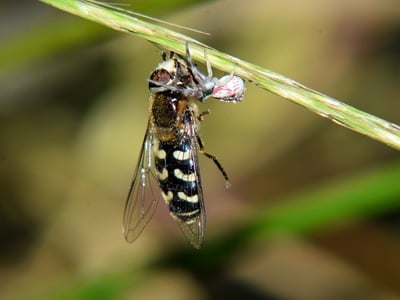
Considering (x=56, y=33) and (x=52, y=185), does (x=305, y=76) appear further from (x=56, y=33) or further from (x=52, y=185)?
(x=56, y=33)

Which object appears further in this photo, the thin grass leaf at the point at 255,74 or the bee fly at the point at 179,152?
the bee fly at the point at 179,152

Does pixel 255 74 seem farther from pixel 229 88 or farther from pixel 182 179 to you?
pixel 182 179

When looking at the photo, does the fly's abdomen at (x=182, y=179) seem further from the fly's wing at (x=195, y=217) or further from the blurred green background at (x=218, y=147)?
the blurred green background at (x=218, y=147)

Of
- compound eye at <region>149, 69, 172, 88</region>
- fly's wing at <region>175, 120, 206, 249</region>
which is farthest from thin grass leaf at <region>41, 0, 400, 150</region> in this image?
fly's wing at <region>175, 120, 206, 249</region>

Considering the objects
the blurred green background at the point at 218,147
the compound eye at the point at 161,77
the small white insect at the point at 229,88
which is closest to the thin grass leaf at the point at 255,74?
the small white insect at the point at 229,88

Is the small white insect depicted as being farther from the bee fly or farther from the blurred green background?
the blurred green background

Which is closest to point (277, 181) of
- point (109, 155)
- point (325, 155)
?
point (325, 155)
